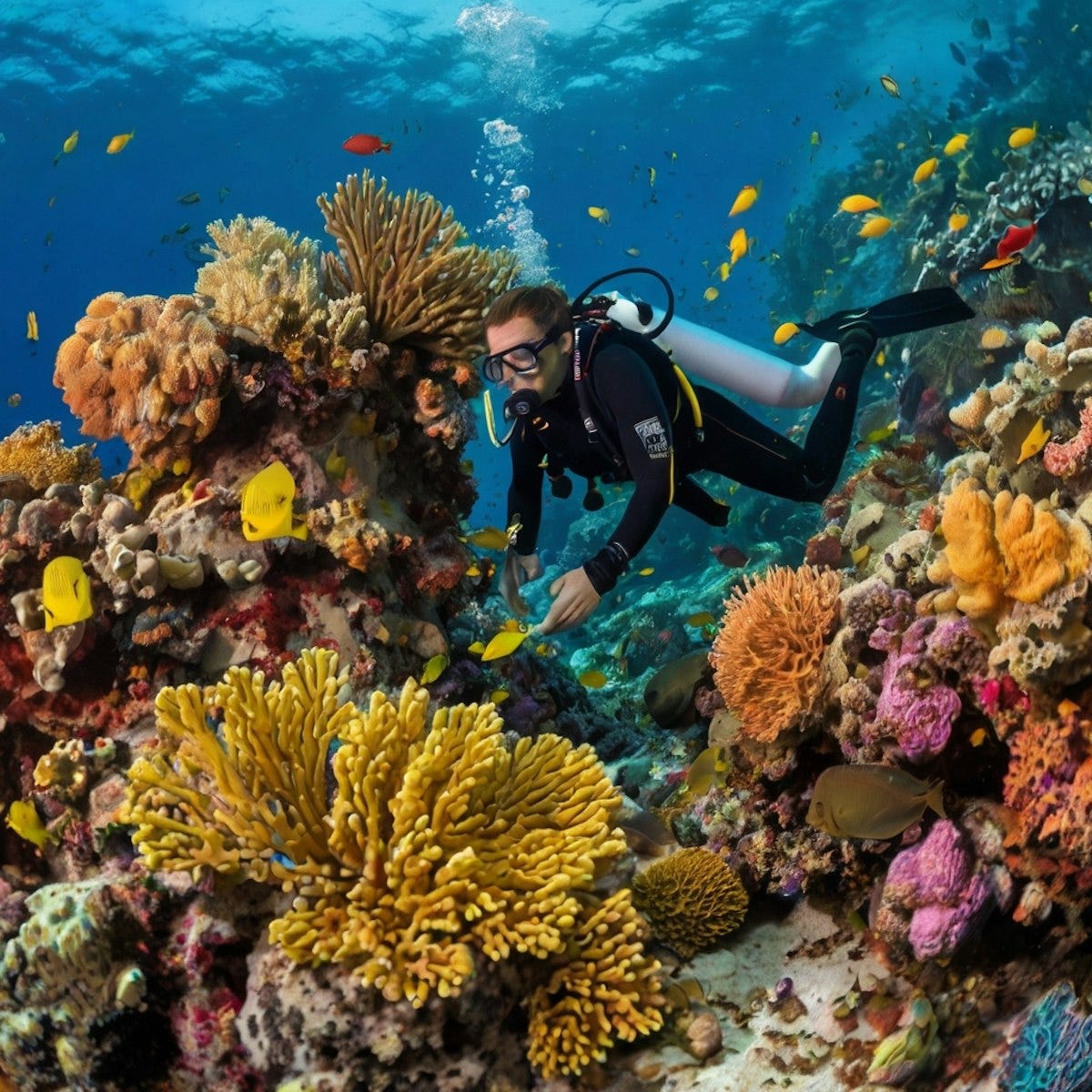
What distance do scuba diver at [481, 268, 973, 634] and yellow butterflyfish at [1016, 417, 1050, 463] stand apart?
1.71 metres

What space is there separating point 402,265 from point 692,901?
3852mm

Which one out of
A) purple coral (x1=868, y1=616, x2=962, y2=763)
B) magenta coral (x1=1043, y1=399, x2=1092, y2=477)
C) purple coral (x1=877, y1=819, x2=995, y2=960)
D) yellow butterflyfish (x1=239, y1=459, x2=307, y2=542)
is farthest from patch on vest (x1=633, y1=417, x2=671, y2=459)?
purple coral (x1=877, y1=819, x2=995, y2=960)

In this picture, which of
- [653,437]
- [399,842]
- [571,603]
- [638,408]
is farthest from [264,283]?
[399,842]

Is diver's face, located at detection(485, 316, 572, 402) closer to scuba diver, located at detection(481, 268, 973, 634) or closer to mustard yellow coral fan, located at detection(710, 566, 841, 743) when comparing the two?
scuba diver, located at detection(481, 268, 973, 634)

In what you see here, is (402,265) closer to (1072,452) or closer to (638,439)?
(638,439)

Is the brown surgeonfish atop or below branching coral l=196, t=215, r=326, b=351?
below

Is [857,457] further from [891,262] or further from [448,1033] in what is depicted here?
[448,1033]

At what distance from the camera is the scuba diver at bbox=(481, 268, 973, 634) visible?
3955 millimetres

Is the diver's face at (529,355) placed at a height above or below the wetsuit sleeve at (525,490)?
above

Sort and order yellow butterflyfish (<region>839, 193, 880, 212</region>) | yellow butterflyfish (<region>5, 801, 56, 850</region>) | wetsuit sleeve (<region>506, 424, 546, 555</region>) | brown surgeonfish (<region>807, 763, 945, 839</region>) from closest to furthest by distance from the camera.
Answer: brown surgeonfish (<region>807, 763, 945, 839</region>)
yellow butterflyfish (<region>5, 801, 56, 850</region>)
wetsuit sleeve (<region>506, 424, 546, 555</region>)
yellow butterflyfish (<region>839, 193, 880, 212</region>)

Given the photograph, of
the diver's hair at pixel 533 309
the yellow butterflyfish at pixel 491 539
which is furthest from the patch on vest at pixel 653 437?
the yellow butterflyfish at pixel 491 539

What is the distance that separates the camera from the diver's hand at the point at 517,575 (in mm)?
4816

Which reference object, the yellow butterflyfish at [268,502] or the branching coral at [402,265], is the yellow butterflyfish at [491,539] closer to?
the branching coral at [402,265]

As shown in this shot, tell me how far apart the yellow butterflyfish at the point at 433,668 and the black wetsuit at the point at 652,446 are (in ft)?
3.70
